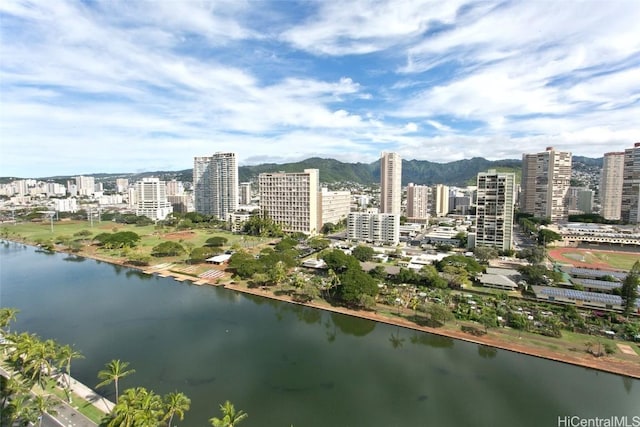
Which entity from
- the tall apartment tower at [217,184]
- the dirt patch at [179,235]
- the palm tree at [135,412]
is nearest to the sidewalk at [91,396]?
the palm tree at [135,412]

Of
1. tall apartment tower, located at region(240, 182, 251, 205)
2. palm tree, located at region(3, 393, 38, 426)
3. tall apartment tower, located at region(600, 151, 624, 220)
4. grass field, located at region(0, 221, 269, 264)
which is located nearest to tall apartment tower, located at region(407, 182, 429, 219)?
tall apartment tower, located at region(600, 151, 624, 220)

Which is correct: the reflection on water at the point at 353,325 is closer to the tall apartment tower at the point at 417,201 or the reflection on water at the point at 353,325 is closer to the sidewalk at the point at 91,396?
the sidewalk at the point at 91,396

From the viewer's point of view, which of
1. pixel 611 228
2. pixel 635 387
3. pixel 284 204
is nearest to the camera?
pixel 635 387

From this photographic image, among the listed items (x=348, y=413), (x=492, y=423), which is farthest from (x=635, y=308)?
(x=348, y=413)

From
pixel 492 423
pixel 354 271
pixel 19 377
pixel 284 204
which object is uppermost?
pixel 284 204

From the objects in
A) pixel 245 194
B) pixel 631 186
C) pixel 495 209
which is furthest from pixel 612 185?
pixel 245 194

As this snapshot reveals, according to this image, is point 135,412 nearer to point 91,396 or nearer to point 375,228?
point 91,396

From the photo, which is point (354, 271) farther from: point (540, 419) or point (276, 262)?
point (540, 419)

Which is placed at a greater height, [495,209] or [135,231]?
[495,209]
